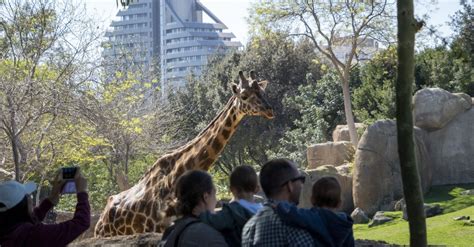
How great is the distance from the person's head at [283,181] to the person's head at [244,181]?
53cm

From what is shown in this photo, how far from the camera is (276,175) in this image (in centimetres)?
496

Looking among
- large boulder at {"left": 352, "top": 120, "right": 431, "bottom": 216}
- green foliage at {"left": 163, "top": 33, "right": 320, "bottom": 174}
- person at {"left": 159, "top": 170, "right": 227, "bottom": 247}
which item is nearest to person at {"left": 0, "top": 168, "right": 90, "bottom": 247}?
person at {"left": 159, "top": 170, "right": 227, "bottom": 247}

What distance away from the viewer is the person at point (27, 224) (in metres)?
5.11

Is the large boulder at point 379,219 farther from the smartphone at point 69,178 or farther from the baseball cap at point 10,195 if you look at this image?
the baseball cap at point 10,195

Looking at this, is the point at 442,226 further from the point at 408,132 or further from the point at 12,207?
the point at 12,207

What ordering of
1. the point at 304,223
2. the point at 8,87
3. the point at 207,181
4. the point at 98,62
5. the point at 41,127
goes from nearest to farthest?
→ 1. the point at 304,223
2. the point at 207,181
3. the point at 8,87
4. the point at 41,127
5. the point at 98,62

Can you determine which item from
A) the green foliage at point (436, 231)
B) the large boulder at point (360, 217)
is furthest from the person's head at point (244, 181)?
the large boulder at point (360, 217)

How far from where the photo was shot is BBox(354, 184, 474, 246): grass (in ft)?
52.7

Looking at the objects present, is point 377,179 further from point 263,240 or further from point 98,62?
point 263,240

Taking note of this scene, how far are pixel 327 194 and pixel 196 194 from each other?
76cm

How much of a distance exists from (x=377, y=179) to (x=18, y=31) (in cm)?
986

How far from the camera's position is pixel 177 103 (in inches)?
1768

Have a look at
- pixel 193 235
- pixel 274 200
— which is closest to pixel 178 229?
pixel 193 235

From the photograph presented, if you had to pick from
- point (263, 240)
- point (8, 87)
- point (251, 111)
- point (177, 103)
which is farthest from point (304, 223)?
point (177, 103)
